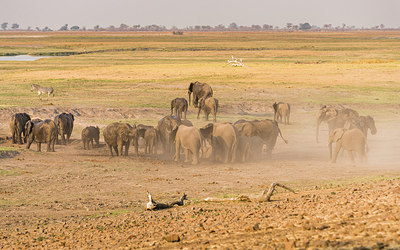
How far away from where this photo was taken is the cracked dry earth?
9.94 meters

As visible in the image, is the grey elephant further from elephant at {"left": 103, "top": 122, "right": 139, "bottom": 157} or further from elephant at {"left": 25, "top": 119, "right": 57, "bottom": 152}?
elephant at {"left": 25, "top": 119, "right": 57, "bottom": 152}

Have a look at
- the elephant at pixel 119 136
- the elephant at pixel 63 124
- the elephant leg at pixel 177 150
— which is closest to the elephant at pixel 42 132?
the elephant at pixel 63 124

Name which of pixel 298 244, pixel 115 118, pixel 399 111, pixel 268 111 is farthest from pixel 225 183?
pixel 399 111

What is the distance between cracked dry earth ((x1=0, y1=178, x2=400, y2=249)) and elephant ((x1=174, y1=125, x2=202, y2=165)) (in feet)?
25.1

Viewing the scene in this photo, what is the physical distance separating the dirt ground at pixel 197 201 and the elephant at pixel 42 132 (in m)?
0.83

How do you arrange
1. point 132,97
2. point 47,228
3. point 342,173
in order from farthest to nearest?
1. point 132,97
2. point 342,173
3. point 47,228

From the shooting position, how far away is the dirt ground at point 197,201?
417 inches

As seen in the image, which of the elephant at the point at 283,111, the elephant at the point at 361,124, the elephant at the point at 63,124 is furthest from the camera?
the elephant at the point at 283,111

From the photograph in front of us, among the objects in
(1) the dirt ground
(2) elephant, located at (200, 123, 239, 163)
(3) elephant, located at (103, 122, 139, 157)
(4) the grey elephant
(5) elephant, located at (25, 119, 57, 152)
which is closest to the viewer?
(1) the dirt ground

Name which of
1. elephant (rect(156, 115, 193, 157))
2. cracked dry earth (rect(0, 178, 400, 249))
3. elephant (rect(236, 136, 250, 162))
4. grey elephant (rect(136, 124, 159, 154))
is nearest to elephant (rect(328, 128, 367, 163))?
elephant (rect(236, 136, 250, 162))

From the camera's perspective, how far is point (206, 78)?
55.9 meters

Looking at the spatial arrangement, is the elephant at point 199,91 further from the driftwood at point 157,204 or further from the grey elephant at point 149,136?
the driftwood at point 157,204

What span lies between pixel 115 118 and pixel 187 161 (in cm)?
1114

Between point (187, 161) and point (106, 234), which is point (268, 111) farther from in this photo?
point (106, 234)
